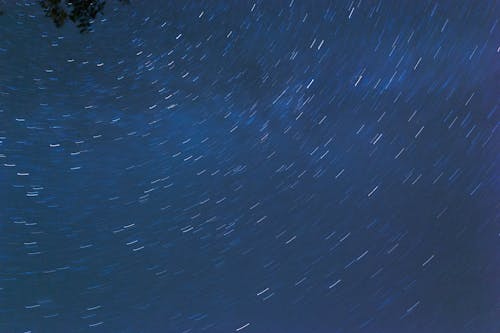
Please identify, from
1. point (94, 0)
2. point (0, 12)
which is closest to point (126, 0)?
point (94, 0)

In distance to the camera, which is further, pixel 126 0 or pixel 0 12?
pixel 126 0

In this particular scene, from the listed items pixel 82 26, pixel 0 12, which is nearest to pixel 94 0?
pixel 82 26

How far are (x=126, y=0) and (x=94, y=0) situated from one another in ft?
1.12

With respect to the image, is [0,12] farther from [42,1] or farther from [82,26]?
[82,26]

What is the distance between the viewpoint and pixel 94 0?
16.9 ft

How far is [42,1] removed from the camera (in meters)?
5.04

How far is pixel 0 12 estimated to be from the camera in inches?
195

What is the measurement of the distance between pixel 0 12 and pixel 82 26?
66 centimetres

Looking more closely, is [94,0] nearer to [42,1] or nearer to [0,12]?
[42,1]

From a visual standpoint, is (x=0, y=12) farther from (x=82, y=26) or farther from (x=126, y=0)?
Answer: (x=126, y=0)

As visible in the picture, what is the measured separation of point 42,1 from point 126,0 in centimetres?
74

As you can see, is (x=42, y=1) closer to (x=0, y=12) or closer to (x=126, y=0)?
(x=0, y=12)

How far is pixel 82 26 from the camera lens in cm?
510

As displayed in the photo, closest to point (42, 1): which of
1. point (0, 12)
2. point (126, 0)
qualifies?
point (0, 12)
